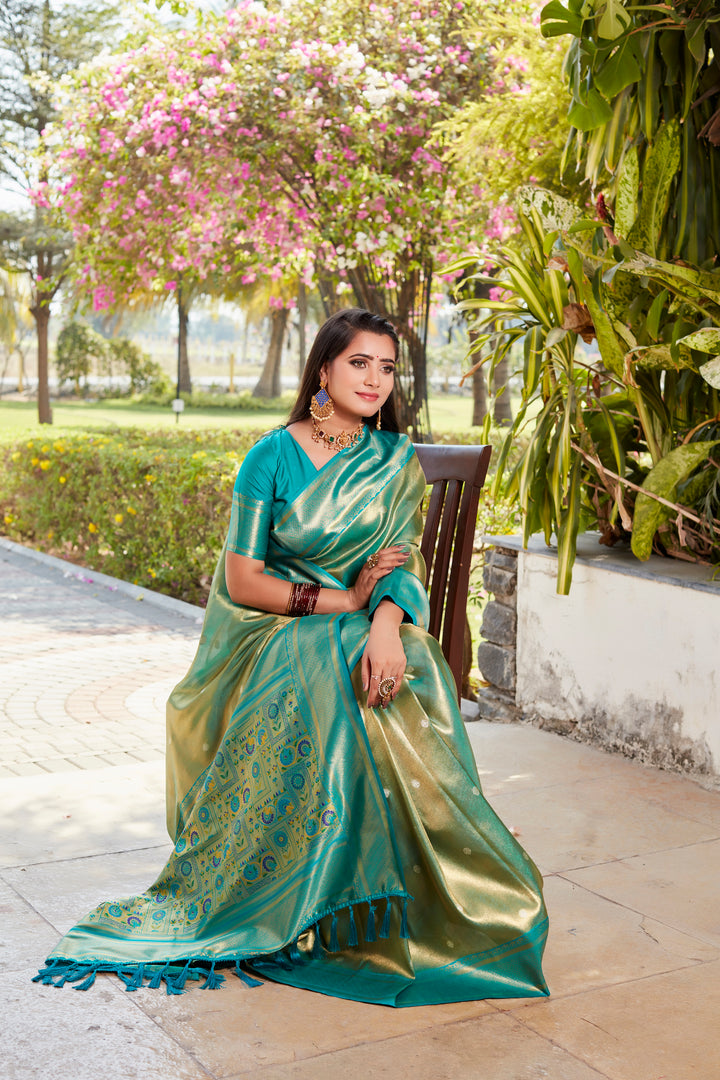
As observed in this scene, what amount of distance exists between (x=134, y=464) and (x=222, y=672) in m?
5.97

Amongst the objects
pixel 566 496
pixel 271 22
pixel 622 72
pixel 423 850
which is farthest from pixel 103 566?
pixel 423 850

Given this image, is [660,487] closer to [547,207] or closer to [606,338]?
[606,338]

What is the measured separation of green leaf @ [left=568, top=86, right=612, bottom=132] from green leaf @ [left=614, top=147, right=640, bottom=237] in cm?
15

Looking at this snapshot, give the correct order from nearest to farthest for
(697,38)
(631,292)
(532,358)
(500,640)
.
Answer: (697,38) → (631,292) → (532,358) → (500,640)

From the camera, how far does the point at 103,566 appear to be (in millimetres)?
9117

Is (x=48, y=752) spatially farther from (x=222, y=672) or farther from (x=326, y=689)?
(x=326, y=689)

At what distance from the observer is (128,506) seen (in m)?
8.56

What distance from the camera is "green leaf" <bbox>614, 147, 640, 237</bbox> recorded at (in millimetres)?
Answer: 3863

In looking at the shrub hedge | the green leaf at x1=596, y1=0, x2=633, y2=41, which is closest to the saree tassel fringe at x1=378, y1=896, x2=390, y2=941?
the green leaf at x1=596, y1=0, x2=633, y2=41

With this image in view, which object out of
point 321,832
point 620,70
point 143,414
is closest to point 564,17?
point 620,70

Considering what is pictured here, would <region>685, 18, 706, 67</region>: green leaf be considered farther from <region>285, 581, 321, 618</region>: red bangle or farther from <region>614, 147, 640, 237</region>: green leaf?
<region>285, 581, 321, 618</region>: red bangle

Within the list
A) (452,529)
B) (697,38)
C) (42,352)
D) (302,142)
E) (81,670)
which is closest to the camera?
(452,529)

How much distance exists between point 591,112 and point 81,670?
3661mm

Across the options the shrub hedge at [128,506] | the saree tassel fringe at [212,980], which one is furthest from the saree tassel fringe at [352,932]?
the shrub hedge at [128,506]
